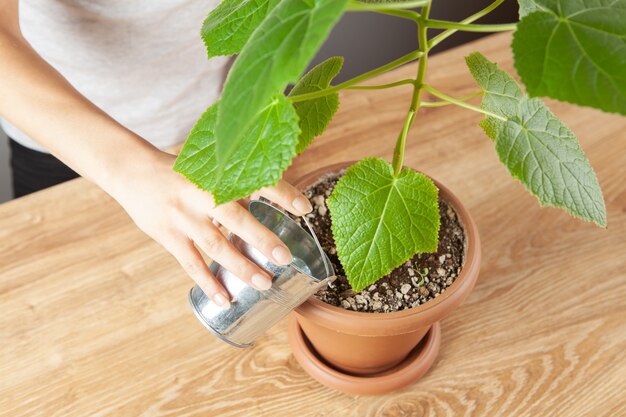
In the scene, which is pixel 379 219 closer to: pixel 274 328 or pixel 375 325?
pixel 375 325

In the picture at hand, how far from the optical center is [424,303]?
2.13 ft

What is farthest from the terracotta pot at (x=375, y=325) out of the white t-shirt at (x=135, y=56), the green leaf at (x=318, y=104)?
the white t-shirt at (x=135, y=56)

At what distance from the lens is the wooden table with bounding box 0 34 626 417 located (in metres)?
0.75

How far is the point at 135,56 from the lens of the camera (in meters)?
1.11

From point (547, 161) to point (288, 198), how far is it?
0.78ft

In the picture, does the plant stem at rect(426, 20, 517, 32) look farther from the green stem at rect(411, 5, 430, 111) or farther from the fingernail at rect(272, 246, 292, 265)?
the fingernail at rect(272, 246, 292, 265)

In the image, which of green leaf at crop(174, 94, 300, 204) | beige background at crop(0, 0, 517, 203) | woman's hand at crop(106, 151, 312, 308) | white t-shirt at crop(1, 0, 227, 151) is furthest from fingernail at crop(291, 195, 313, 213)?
beige background at crop(0, 0, 517, 203)

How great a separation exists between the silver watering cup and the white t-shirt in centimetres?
54

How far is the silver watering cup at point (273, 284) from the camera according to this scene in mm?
626

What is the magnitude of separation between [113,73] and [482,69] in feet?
2.29

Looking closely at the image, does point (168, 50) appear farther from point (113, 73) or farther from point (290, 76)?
point (290, 76)

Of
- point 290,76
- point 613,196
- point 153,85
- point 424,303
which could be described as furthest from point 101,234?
point 613,196

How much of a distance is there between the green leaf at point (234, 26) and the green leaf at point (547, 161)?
0.77ft

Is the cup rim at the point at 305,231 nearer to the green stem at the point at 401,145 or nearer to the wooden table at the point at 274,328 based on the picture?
the green stem at the point at 401,145
